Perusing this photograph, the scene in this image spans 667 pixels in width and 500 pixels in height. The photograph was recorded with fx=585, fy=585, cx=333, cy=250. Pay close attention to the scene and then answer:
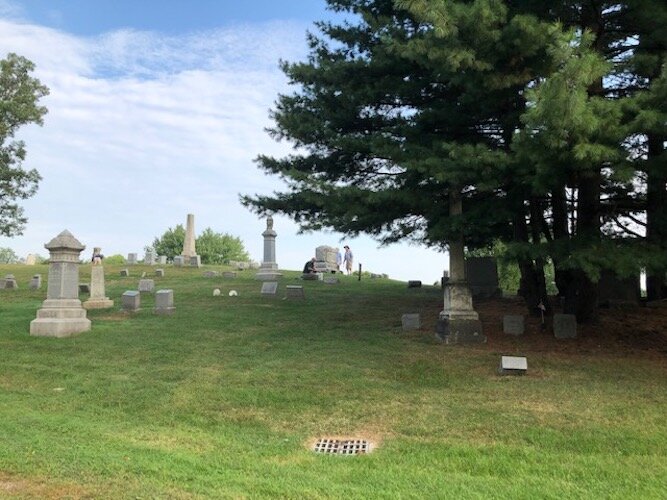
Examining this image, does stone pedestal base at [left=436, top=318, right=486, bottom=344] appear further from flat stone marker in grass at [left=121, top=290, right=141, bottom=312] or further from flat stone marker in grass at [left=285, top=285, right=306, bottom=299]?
flat stone marker in grass at [left=121, top=290, right=141, bottom=312]

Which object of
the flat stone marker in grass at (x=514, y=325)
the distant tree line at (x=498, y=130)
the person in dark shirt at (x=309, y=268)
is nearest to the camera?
the distant tree line at (x=498, y=130)

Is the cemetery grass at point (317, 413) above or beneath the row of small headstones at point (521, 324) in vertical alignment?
beneath

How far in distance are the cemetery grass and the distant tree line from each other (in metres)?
1.96

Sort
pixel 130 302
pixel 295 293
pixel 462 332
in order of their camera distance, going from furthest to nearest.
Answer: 1. pixel 295 293
2. pixel 130 302
3. pixel 462 332

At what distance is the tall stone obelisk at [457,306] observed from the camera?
420 inches

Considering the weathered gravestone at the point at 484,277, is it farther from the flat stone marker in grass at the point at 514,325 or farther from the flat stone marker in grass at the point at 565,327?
the flat stone marker in grass at the point at 565,327

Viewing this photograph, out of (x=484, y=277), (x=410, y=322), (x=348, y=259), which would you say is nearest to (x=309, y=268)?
(x=348, y=259)

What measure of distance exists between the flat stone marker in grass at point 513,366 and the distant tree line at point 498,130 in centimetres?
151

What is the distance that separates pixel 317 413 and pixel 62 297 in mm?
7243

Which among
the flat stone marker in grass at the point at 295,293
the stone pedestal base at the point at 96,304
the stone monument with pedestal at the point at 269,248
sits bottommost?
the stone pedestal base at the point at 96,304

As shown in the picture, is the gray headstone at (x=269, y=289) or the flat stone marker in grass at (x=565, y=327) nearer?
the flat stone marker in grass at (x=565, y=327)

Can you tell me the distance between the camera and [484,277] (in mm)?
16656

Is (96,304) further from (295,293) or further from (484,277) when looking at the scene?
(484,277)

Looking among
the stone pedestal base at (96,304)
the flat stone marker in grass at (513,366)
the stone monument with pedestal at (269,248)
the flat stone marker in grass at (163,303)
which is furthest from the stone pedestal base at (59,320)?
the stone monument with pedestal at (269,248)
